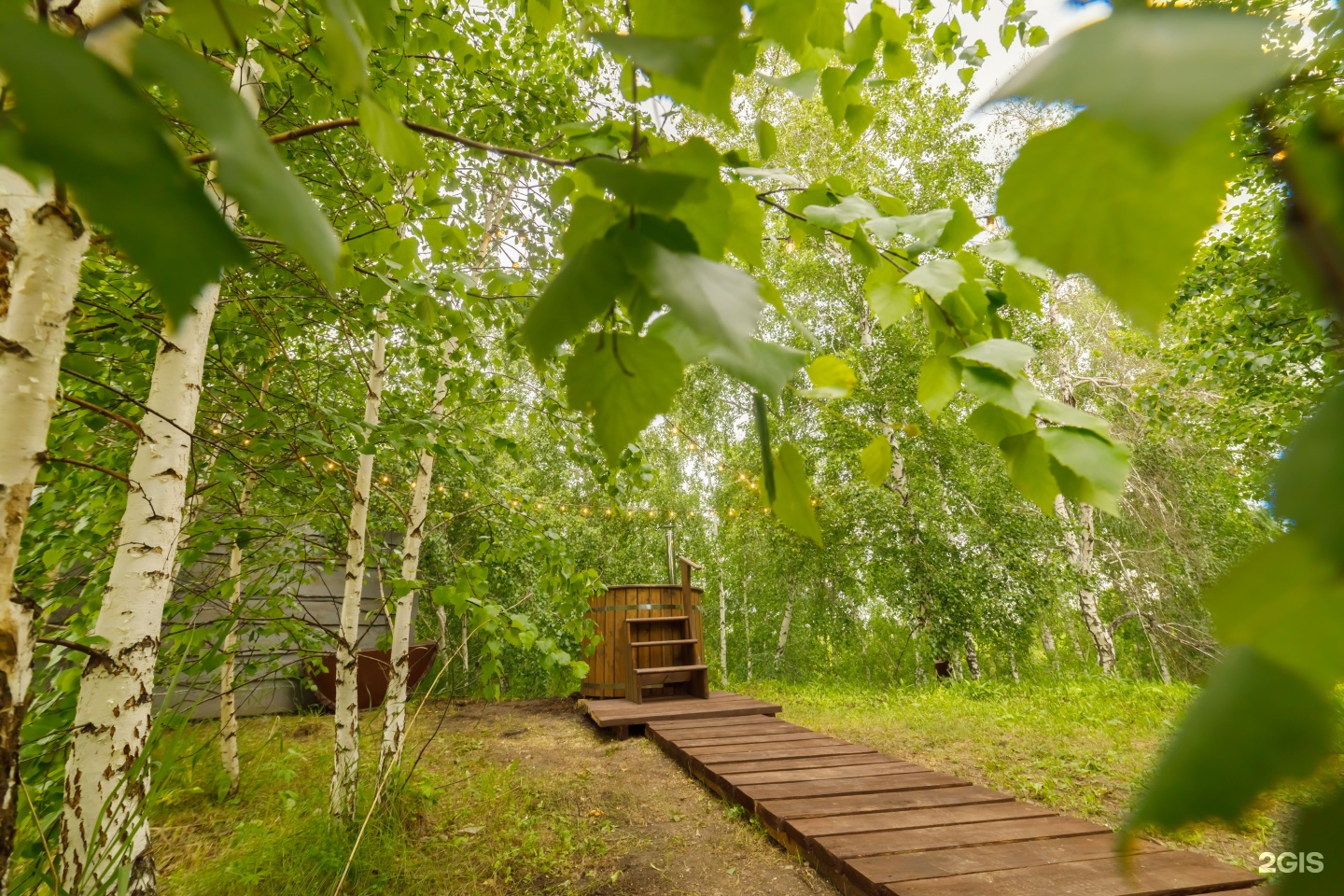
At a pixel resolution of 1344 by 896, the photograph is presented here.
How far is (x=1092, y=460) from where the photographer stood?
0.52 meters

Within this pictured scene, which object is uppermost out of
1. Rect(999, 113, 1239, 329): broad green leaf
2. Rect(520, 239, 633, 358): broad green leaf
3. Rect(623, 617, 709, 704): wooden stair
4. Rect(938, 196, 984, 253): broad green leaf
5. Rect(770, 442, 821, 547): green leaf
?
Rect(938, 196, 984, 253): broad green leaf

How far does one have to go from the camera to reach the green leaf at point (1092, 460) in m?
0.51

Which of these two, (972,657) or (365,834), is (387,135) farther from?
(972,657)

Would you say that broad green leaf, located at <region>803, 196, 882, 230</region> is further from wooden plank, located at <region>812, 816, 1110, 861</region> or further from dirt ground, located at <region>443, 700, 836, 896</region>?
dirt ground, located at <region>443, 700, 836, 896</region>

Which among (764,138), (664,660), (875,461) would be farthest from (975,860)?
(664,660)

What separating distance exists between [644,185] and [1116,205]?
216mm

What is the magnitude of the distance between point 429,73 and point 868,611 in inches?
399

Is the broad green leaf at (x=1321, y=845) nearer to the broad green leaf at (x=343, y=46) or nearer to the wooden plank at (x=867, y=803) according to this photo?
the broad green leaf at (x=343, y=46)

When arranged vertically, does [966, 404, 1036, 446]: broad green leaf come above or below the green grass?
above

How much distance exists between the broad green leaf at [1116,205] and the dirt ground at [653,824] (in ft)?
8.29

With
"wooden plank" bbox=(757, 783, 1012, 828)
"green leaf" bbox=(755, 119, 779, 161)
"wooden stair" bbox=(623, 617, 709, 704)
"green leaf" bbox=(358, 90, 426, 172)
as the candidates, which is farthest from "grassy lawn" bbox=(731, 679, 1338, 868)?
"green leaf" bbox=(358, 90, 426, 172)

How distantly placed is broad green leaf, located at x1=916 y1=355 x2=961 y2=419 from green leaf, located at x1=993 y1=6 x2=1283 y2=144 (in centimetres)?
45

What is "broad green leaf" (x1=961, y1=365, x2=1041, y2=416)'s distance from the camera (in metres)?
0.55

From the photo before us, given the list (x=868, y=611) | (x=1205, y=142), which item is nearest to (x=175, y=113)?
(x=1205, y=142)
